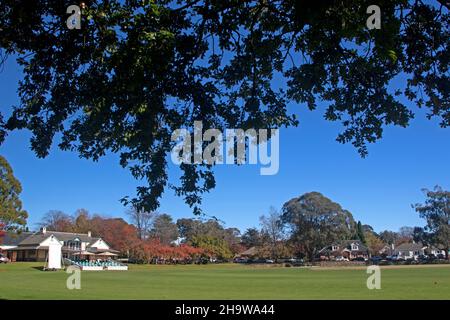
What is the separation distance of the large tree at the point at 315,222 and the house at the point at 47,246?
35235 millimetres

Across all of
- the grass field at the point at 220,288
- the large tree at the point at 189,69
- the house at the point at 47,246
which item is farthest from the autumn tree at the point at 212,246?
the large tree at the point at 189,69

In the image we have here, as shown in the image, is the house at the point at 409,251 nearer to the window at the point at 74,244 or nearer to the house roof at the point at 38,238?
the house roof at the point at 38,238

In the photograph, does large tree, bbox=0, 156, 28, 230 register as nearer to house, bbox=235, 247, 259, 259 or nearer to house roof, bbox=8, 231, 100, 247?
house roof, bbox=8, 231, 100, 247

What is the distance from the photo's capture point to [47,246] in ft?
248

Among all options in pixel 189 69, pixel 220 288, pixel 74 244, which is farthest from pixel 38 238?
pixel 189 69

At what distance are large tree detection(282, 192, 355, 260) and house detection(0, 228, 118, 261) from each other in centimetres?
3524

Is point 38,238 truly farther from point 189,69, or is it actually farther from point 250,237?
point 189,69

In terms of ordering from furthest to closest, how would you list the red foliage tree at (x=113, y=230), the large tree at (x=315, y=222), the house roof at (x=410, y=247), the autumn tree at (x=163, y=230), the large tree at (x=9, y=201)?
1. the house roof at (x=410, y=247)
2. the autumn tree at (x=163, y=230)
3. the red foliage tree at (x=113, y=230)
4. the large tree at (x=315, y=222)
5. the large tree at (x=9, y=201)

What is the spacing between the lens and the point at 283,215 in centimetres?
8738

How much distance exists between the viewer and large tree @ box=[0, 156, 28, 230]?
52.2 m

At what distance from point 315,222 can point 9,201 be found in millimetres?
52153

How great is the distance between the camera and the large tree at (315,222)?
8175 cm

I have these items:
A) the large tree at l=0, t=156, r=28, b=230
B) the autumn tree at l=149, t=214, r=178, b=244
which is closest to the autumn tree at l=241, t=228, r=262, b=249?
the autumn tree at l=149, t=214, r=178, b=244
